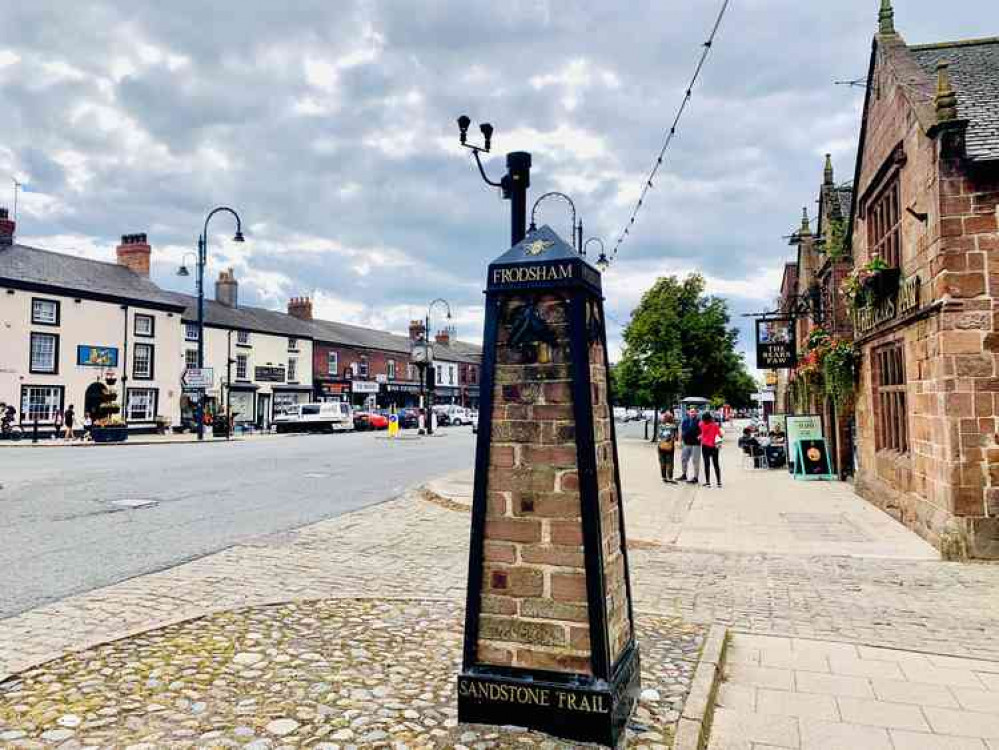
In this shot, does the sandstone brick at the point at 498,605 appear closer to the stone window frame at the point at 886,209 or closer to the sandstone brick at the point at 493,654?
the sandstone brick at the point at 493,654

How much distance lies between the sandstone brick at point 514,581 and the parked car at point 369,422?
146ft

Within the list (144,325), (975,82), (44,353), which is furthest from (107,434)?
(975,82)

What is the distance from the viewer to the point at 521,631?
3471 millimetres

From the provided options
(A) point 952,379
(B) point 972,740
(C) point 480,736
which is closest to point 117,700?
(C) point 480,736

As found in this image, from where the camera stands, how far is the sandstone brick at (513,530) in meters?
3.46

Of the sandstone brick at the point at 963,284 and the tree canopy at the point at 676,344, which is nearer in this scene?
the sandstone brick at the point at 963,284

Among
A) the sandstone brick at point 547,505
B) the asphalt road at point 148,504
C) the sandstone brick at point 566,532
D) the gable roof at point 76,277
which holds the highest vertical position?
the gable roof at point 76,277

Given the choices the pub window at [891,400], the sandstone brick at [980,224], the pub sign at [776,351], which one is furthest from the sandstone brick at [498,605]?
the pub sign at [776,351]

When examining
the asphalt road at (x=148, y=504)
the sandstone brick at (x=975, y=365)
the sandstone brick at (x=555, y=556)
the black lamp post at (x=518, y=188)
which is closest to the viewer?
the sandstone brick at (x=555, y=556)

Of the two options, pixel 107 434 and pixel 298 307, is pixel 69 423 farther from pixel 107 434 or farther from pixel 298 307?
pixel 298 307

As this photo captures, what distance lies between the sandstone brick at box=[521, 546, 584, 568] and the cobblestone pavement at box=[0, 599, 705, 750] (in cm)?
85

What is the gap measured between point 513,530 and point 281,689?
1.70 meters

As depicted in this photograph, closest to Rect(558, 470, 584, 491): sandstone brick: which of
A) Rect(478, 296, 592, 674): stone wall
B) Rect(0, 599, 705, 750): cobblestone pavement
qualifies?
Rect(478, 296, 592, 674): stone wall

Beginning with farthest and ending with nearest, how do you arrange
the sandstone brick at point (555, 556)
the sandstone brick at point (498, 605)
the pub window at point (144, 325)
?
the pub window at point (144, 325) → the sandstone brick at point (498, 605) → the sandstone brick at point (555, 556)
